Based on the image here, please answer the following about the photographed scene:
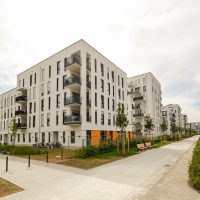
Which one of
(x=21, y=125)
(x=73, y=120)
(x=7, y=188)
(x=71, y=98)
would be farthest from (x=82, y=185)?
(x=21, y=125)

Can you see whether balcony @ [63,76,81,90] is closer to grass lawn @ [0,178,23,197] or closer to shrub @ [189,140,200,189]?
grass lawn @ [0,178,23,197]

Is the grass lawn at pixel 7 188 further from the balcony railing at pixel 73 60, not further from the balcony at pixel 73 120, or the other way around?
the balcony railing at pixel 73 60

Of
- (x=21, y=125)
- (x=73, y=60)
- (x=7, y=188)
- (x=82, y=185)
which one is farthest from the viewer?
(x=21, y=125)

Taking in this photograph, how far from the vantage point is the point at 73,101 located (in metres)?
28.9

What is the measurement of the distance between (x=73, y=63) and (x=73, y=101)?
218 inches

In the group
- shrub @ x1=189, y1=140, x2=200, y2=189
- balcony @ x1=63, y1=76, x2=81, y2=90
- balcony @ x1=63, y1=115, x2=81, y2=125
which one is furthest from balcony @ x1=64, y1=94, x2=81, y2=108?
shrub @ x1=189, y1=140, x2=200, y2=189

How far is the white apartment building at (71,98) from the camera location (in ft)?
96.6

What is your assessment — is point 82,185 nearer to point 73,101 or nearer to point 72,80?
point 73,101

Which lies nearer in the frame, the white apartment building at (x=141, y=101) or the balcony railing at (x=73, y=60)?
the balcony railing at (x=73, y=60)

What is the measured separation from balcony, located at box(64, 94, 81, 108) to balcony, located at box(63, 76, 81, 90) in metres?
1.41

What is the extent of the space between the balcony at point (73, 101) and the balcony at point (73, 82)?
141 centimetres

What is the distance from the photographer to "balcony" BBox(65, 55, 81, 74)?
2969 cm

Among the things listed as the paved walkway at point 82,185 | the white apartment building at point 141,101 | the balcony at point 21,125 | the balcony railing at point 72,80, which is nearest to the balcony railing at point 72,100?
the balcony railing at point 72,80

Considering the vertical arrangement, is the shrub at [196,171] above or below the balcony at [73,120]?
below
